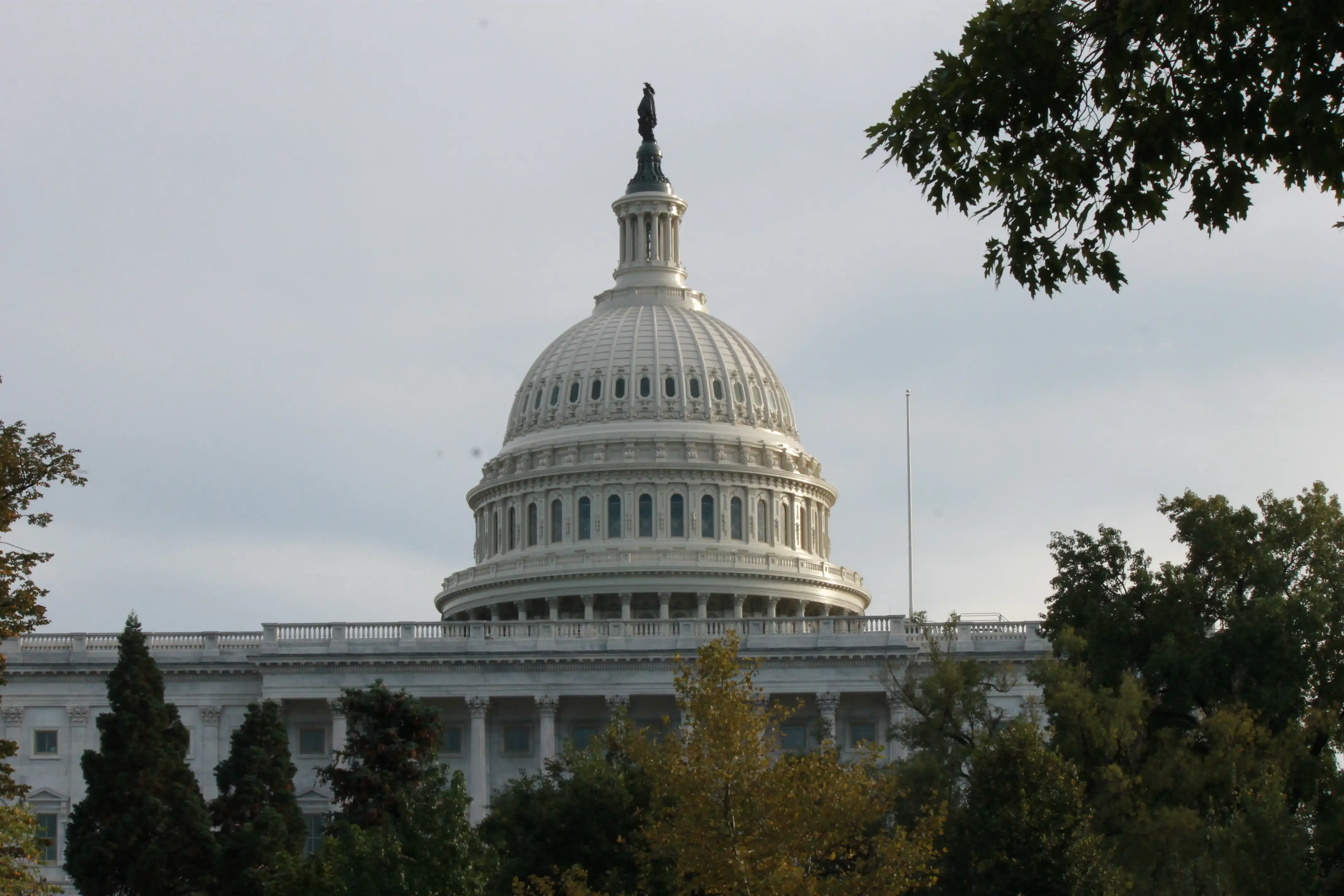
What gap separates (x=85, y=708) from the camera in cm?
11838

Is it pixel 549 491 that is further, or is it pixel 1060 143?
pixel 549 491

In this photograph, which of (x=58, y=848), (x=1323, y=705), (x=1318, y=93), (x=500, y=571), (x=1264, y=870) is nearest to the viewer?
(x=1318, y=93)

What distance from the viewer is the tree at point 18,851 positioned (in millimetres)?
52438

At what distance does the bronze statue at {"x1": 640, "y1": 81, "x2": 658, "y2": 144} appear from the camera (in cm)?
17188

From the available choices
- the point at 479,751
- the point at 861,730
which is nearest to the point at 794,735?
the point at 861,730

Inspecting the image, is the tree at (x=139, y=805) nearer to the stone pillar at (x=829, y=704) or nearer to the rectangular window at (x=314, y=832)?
the rectangular window at (x=314, y=832)

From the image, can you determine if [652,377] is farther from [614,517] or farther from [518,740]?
[518,740]

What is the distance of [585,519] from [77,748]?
44268mm

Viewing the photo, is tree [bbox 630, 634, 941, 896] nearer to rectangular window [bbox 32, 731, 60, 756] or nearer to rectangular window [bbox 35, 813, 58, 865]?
rectangular window [bbox 35, 813, 58, 865]

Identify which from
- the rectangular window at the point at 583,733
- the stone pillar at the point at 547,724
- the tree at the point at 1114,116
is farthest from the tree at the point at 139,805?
the tree at the point at 1114,116

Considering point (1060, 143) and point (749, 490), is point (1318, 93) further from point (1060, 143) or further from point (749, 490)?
point (749, 490)

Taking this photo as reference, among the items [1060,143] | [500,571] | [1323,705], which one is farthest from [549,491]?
[1060,143]

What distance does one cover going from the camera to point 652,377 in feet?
519

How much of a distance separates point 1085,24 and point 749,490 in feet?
424
